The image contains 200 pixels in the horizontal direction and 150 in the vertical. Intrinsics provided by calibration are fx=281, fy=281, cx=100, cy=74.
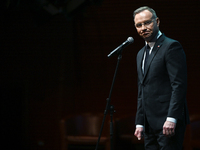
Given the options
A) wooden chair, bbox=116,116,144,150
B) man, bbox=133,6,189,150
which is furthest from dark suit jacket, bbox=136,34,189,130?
wooden chair, bbox=116,116,144,150

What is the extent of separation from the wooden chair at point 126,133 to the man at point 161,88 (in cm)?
176

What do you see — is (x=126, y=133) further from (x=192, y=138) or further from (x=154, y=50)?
(x=154, y=50)

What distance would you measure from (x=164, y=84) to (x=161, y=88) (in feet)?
0.11

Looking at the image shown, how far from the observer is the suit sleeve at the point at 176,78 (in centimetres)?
175

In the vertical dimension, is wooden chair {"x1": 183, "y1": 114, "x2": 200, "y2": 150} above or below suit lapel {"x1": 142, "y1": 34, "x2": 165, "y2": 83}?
below

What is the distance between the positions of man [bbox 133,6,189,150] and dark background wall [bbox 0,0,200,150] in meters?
1.81

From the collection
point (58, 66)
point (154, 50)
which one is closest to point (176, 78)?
point (154, 50)

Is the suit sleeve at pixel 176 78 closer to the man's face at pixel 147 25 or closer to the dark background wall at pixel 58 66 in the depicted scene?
the man's face at pixel 147 25

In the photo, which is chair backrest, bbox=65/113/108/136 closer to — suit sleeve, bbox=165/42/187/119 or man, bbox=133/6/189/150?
man, bbox=133/6/189/150

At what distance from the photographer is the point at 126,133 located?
12.4 feet

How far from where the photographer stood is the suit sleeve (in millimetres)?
1750

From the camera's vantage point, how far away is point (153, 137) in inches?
74.5

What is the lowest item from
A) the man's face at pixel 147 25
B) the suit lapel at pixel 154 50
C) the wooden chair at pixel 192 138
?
the wooden chair at pixel 192 138

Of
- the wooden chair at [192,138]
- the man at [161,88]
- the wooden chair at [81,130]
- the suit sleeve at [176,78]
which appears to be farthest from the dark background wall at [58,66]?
the suit sleeve at [176,78]
